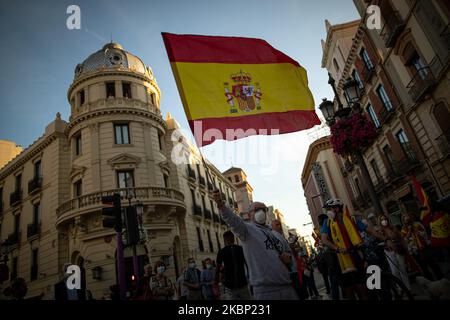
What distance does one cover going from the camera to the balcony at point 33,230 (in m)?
20.0

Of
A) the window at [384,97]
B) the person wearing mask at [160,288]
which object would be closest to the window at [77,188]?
the person wearing mask at [160,288]

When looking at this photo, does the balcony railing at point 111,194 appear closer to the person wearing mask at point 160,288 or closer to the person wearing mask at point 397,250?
the person wearing mask at point 160,288

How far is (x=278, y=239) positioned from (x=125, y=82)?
2048cm

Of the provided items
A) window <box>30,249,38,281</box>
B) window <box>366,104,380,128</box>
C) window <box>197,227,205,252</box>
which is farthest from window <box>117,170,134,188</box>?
window <box>366,104,380,128</box>

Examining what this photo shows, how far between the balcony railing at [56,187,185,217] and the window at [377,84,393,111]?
49.6ft

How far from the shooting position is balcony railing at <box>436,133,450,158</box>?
12727 millimetres

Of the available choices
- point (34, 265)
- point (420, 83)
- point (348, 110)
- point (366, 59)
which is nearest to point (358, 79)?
point (366, 59)

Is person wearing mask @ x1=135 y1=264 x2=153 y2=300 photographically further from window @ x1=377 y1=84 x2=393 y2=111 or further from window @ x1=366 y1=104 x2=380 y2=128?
window @ x1=366 y1=104 x2=380 y2=128

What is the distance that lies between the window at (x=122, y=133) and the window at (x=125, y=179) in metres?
2.30

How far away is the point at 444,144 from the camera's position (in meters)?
13.0

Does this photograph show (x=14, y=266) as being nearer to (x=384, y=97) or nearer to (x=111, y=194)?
(x=111, y=194)

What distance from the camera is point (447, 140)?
1273cm

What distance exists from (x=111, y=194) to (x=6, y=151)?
2359cm
